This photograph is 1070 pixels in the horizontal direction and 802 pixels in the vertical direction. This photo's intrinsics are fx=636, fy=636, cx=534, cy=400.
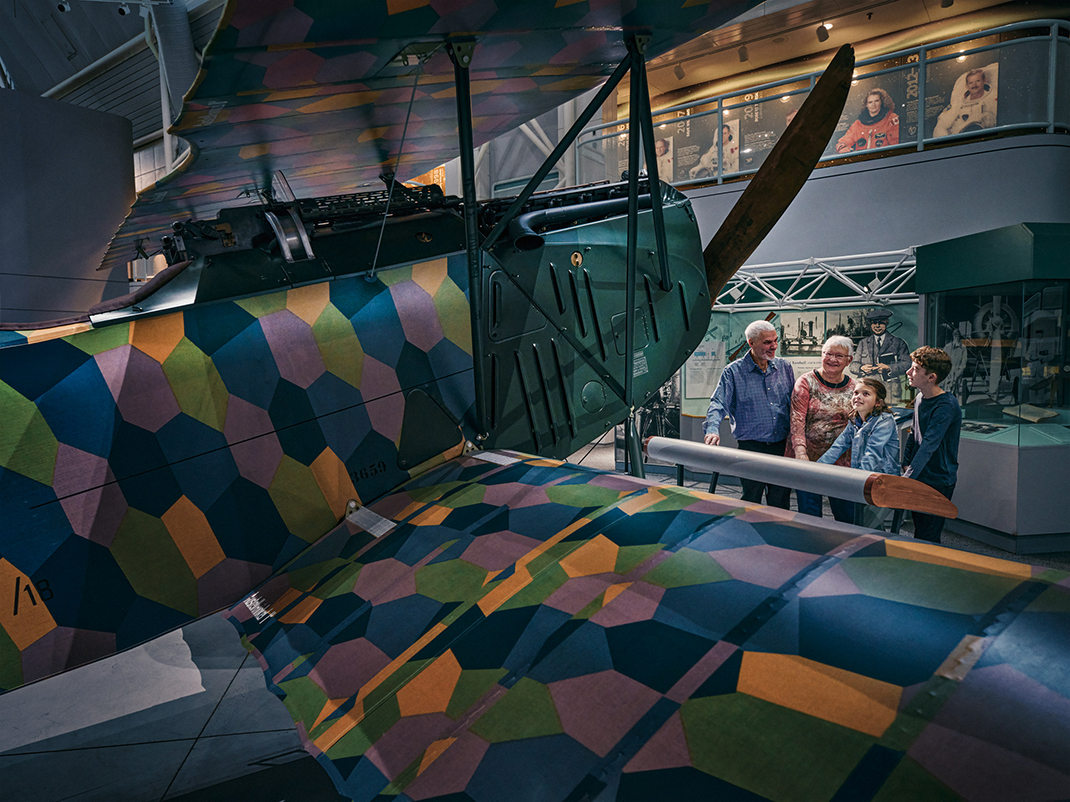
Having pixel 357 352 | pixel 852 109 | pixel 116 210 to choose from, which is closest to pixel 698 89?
pixel 852 109

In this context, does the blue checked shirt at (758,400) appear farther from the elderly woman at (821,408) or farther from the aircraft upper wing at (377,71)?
the aircraft upper wing at (377,71)

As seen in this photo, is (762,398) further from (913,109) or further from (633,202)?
(913,109)

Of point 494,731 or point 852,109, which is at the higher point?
point 852,109

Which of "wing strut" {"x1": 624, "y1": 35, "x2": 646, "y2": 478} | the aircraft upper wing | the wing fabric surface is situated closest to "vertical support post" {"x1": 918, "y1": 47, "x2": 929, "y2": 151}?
"wing strut" {"x1": 624, "y1": 35, "x2": 646, "y2": 478}

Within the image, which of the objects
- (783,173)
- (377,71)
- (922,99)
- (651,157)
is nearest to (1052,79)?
(922,99)

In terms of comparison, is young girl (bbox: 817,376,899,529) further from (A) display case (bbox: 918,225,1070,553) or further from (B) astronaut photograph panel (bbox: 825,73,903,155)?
(B) astronaut photograph panel (bbox: 825,73,903,155)

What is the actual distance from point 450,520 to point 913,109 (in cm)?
905

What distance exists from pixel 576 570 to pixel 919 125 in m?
9.05

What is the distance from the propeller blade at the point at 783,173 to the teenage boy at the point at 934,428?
130 centimetres

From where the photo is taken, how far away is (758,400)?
4742 mm

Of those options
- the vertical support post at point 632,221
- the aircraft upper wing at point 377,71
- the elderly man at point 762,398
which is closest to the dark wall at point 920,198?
the elderly man at point 762,398

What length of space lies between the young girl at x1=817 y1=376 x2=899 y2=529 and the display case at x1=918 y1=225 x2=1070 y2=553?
2.00m

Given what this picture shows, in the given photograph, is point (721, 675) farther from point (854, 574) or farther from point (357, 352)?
point (357, 352)

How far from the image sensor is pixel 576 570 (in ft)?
5.22
